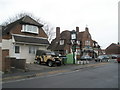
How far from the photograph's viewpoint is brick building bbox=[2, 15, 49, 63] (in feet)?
74.5

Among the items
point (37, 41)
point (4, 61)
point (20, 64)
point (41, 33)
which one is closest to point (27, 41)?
point (37, 41)

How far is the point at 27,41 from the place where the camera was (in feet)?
76.4

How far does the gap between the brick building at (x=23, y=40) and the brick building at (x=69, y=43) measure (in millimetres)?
18708

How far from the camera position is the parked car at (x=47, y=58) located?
21156 millimetres

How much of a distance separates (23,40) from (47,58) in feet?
15.6

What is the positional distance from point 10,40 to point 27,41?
2512 mm

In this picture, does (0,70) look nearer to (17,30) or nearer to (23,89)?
(23,89)

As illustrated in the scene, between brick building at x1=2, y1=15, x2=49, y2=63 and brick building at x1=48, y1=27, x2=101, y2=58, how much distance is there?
61.4 feet

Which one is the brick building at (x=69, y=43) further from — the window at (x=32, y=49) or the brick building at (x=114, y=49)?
the brick building at (x=114, y=49)

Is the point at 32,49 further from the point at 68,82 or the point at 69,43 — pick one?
the point at 69,43

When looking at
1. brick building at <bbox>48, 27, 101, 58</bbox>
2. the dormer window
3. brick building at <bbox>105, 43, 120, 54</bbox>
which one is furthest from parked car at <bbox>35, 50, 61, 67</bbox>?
brick building at <bbox>105, 43, 120, 54</bbox>

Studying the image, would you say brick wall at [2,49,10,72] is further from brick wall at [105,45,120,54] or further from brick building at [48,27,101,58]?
brick wall at [105,45,120,54]

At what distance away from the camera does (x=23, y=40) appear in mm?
23016

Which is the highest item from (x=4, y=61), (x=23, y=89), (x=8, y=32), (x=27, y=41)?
(x=8, y=32)
